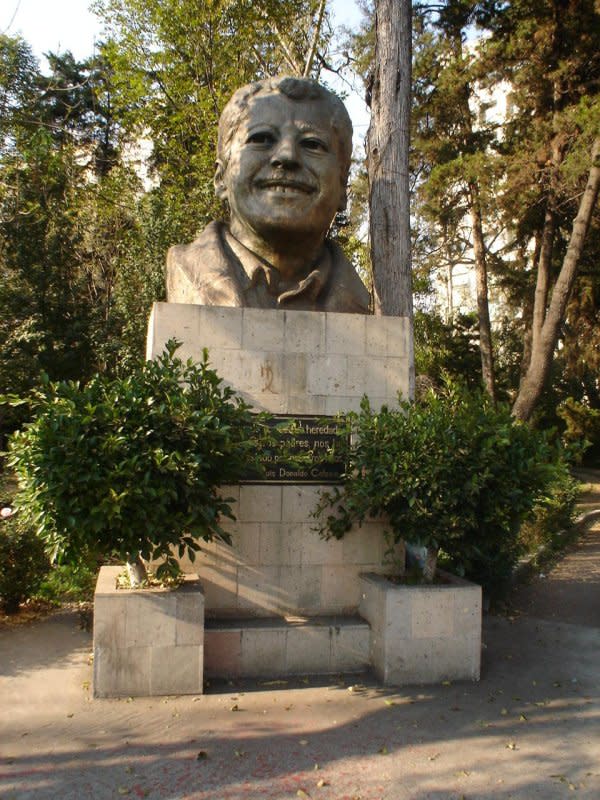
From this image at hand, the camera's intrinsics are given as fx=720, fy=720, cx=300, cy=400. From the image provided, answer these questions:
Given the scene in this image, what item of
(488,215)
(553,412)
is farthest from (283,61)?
(553,412)

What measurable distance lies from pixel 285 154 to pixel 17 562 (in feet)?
13.7

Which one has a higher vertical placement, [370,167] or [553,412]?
[370,167]

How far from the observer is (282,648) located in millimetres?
4996

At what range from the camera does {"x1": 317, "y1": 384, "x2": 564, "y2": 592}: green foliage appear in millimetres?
4836

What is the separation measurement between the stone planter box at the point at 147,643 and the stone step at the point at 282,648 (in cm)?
36

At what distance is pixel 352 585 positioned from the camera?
552cm

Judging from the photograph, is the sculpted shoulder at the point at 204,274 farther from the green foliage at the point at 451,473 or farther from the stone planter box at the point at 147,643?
the stone planter box at the point at 147,643

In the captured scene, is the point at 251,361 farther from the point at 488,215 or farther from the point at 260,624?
the point at 488,215

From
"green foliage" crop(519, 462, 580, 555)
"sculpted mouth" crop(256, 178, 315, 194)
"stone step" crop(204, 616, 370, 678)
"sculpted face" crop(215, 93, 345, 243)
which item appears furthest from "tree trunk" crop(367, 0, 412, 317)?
"stone step" crop(204, 616, 370, 678)

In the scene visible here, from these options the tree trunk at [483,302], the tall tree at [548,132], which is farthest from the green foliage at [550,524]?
the tree trunk at [483,302]

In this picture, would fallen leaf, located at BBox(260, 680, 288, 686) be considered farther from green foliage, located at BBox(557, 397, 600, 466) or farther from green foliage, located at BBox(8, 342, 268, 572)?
green foliage, located at BBox(557, 397, 600, 466)

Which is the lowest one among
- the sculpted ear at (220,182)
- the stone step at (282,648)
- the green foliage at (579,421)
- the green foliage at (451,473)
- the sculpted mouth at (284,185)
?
the stone step at (282,648)

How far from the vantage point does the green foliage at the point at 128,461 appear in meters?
4.23

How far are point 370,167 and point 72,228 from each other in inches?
421
